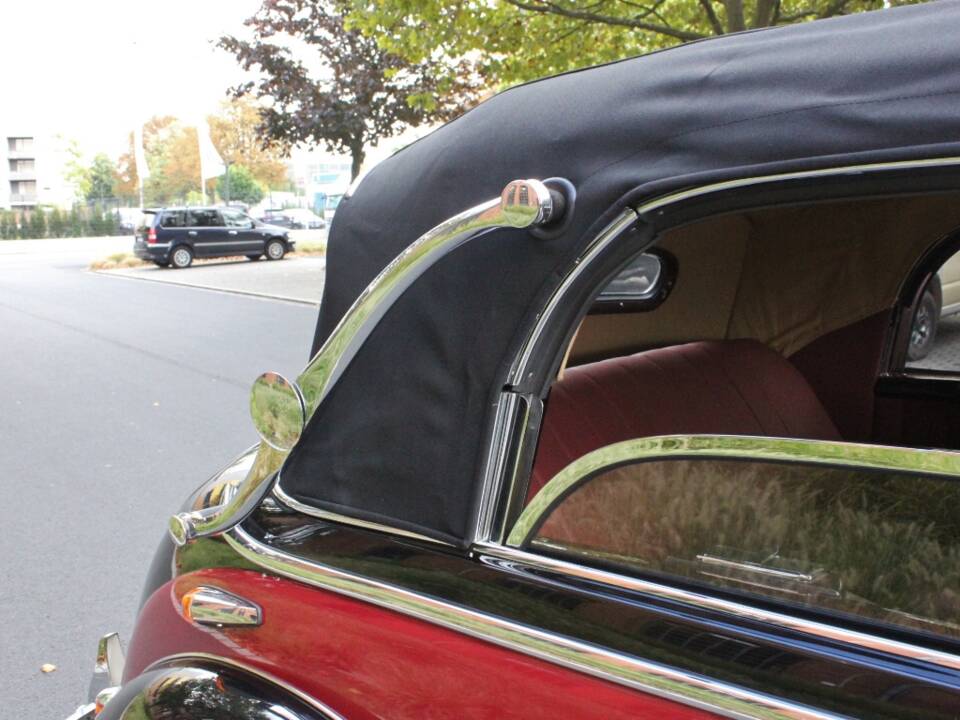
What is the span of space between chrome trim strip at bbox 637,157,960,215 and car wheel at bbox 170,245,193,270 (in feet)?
84.2

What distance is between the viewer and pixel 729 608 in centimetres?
117

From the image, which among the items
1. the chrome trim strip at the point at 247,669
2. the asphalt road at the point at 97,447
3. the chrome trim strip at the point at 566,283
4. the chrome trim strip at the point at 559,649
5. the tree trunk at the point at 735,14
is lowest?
the asphalt road at the point at 97,447

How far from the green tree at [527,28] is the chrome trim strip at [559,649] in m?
8.66

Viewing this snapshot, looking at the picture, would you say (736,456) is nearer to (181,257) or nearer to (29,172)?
(181,257)

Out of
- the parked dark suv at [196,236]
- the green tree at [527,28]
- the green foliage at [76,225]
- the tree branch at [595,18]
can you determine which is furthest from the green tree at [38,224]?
the tree branch at [595,18]

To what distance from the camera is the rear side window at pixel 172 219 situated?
2506cm

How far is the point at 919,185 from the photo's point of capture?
109cm

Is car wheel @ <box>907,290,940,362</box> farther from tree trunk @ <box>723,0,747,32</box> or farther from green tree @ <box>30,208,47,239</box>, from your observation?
green tree @ <box>30,208,47,239</box>

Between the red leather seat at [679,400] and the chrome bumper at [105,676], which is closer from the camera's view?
the red leather seat at [679,400]

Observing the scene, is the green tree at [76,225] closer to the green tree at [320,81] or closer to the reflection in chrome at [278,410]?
the green tree at [320,81]

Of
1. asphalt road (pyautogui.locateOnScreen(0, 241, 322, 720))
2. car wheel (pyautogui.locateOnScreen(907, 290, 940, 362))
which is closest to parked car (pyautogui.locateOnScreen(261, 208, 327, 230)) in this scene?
asphalt road (pyautogui.locateOnScreen(0, 241, 322, 720))

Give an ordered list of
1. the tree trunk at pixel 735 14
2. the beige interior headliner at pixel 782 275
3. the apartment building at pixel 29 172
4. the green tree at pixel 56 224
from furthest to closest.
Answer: the apartment building at pixel 29 172
the green tree at pixel 56 224
the tree trunk at pixel 735 14
the beige interior headliner at pixel 782 275

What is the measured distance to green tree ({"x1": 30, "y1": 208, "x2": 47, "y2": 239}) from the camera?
1955 inches

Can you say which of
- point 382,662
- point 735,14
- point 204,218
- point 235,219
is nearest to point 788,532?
point 382,662
